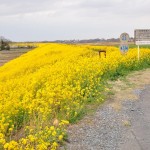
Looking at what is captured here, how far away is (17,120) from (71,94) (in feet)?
4.17

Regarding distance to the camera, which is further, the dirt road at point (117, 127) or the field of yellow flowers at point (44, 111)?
the dirt road at point (117, 127)

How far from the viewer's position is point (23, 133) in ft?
29.0

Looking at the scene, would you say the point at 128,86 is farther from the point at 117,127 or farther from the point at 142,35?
the point at 142,35

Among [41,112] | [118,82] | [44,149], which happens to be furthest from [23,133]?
[118,82]

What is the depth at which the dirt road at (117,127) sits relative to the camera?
827cm

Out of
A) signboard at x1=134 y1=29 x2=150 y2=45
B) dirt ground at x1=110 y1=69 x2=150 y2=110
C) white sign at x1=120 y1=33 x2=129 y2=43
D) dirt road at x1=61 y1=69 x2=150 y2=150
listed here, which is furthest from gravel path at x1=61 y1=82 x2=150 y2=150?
signboard at x1=134 y1=29 x2=150 y2=45

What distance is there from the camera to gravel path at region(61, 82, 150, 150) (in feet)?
27.0

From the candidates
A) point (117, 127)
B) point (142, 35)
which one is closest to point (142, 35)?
point (142, 35)

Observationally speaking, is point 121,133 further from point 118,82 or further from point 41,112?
point 118,82

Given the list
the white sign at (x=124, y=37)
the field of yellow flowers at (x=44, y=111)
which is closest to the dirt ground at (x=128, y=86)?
the field of yellow flowers at (x=44, y=111)

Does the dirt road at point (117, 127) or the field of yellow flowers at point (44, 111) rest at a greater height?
the field of yellow flowers at point (44, 111)

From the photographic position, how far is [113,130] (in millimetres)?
9297

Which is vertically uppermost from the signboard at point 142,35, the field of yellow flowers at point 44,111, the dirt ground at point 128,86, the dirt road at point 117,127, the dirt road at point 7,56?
the signboard at point 142,35

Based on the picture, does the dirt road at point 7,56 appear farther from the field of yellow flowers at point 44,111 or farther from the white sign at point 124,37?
the field of yellow flowers at point 44,111
